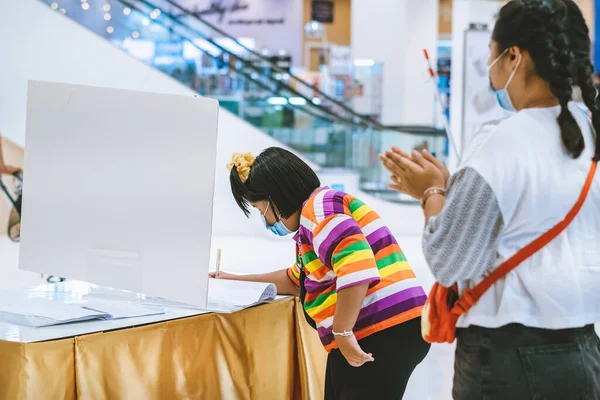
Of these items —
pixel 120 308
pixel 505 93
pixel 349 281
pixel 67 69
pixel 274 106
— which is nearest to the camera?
pixel 505 93

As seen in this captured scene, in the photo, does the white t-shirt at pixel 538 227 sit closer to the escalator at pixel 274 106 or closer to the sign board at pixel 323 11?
the escalator at pixel 274 106

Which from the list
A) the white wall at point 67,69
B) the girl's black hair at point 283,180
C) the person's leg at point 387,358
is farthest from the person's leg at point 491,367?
the white wall at point 67,69

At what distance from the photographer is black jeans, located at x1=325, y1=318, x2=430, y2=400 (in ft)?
6.15

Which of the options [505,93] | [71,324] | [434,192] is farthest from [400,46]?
[434,192]

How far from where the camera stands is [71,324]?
6.62ft

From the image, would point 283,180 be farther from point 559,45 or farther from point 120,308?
point 559,45

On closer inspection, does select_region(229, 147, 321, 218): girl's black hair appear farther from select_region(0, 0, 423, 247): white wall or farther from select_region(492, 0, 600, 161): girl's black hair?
select_region(0, 0, 423, 247): white wall

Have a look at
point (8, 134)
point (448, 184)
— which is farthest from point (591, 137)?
point (8, 134)

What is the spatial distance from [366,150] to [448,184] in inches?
318

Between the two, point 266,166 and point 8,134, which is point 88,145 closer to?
point 266,166

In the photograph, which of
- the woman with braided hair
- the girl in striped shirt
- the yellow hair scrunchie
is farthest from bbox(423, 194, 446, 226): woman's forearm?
the yellow hair scrunchie

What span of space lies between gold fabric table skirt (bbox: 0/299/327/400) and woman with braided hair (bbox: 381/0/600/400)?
3.13 ft

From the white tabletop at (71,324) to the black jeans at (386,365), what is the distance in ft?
1.68

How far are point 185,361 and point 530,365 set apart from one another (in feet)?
3.55
